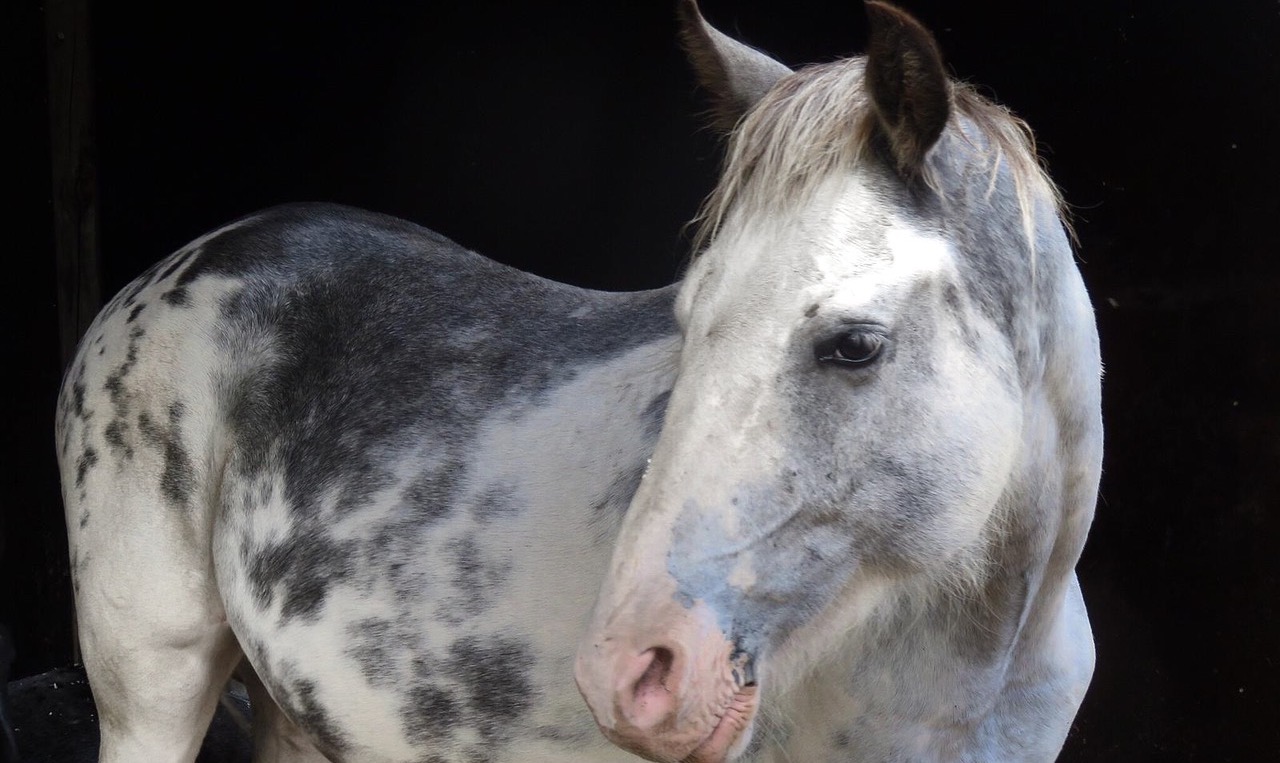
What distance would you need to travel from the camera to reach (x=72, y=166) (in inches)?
161

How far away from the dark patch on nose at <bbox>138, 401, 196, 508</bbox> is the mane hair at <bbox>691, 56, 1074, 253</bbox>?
1285 mm

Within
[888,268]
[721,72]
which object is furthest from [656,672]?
[721,72]

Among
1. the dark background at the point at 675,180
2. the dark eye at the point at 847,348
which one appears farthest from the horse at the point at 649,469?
the dark background at the point at 675,180

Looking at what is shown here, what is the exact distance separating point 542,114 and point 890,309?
2761 millimetres

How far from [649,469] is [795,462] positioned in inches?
7.0

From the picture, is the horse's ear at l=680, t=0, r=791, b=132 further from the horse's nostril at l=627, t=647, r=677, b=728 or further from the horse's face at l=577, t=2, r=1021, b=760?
the horse's nostril at l=627, t=647, r=677, b=728

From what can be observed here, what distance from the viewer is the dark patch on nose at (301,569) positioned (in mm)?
2229

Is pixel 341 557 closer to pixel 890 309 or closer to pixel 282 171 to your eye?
pixel 890 309

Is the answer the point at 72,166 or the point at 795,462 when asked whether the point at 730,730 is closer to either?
the point at 795,462

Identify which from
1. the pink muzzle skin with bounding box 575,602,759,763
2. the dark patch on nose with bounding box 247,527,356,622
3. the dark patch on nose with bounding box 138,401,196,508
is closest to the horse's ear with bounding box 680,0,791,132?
the pink muzzle skin with bounding box 575,602,759,763

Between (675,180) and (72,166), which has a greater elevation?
(675,180)

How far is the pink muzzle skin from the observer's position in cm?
131

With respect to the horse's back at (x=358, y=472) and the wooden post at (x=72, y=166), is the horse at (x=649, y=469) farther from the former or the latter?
the wooden post at (x=72, y=166)

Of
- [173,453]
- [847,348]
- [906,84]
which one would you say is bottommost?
A: [173,453]
